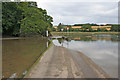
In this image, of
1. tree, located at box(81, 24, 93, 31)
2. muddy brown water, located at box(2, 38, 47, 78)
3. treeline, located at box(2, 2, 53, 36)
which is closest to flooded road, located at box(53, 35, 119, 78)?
muddy brown water, located at box(2, 38, 47, 78)

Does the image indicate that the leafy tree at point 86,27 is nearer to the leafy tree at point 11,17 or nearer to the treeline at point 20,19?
the treeline at point 20,19

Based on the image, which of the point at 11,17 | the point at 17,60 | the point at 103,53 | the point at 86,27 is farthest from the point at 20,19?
the point at 86,27

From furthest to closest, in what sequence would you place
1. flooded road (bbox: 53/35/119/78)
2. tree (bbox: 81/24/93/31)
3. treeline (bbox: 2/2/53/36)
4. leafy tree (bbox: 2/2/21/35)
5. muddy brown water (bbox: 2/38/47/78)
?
tree (bbox: 81/24/93/31) < treeline (bbox: 2/2/53/36) < leafy tree (bbox: 2/2/21/35) < flooded road (bbox: 53/35/119/78) < muddy brown water (bbox: 2/38/47/78)

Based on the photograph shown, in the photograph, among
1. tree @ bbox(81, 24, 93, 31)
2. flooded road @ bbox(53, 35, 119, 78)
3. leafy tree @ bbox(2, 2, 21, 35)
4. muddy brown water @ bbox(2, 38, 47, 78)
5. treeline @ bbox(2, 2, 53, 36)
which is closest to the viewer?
muddy brown water @ bbox(2, 38, 47, 78)

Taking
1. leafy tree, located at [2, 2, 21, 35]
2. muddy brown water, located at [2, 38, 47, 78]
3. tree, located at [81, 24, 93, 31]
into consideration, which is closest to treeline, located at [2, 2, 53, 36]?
leafy tree, located at [2, 2, 21, 35]

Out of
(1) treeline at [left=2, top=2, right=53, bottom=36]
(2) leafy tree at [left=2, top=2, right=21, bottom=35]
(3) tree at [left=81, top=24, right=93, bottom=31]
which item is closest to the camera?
(2) leafy tree at [left=2, top=2, right=21, bottom=35]

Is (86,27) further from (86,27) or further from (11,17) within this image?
(11,17)

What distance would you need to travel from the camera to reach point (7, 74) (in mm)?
7863

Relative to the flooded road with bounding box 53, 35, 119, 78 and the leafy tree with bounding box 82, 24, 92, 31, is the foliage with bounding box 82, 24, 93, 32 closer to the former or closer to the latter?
the leafy tree with bounding box 82, 24, 92, 31

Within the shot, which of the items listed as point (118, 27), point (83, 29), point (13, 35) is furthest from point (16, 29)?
point (118, 27)

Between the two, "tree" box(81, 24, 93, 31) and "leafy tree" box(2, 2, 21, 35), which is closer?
"leafy tree" box(2, 2, 21, 35)

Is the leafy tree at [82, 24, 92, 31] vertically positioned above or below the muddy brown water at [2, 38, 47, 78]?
above

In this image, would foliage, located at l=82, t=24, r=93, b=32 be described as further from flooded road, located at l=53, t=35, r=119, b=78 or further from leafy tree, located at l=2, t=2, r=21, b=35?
flooded road, located at l=53, t=35, r=119, b=78

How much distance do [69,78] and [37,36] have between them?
36593 millimetres
